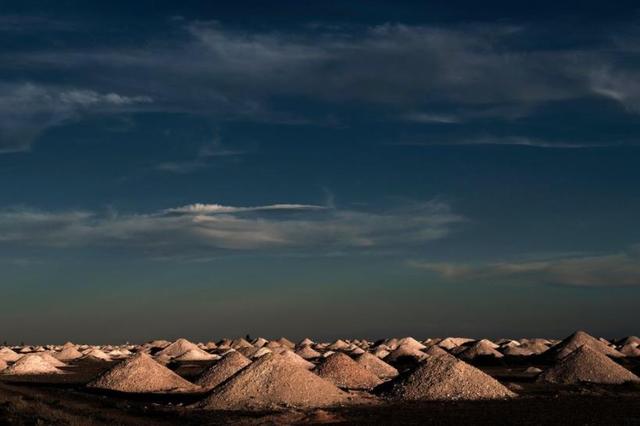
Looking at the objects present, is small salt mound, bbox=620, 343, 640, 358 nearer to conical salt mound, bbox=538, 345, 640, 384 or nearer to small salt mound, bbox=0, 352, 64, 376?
conical salt mound, bbox=538, 345, 640, 384

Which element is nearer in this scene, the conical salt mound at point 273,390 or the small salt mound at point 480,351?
the conical salt mound at point 273,390

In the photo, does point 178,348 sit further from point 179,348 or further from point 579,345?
point 579,345

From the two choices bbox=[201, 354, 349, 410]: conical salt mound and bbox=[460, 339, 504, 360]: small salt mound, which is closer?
bbox=[201, 354, 349, 410]: conical salt mound

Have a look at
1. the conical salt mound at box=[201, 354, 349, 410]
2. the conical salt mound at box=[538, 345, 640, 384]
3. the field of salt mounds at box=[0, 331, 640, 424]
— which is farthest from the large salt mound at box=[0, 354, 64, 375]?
the conical salt mound at box=[538, 345, 640, 384]

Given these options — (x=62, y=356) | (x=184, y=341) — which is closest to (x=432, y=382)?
(x=184, y=341)

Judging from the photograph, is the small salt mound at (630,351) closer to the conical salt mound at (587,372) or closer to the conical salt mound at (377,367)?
the conical salt mound at (587,372)

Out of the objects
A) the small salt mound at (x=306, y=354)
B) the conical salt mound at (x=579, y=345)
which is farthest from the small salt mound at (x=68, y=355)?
the conical salt mound at (x=579, y=345)

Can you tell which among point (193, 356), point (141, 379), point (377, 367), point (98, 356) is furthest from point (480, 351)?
point (98, 356)
